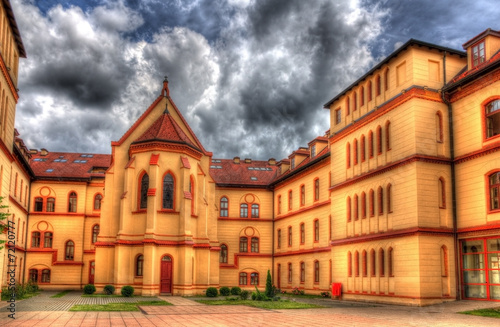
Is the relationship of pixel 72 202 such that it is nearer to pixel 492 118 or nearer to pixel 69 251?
pixel 69 251

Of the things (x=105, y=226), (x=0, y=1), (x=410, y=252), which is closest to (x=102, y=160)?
(x=105, y=226)

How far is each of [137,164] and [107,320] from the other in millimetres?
25086

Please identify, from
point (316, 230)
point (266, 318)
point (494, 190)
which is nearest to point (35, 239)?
point (316, 230)

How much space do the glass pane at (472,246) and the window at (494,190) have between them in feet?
7.41

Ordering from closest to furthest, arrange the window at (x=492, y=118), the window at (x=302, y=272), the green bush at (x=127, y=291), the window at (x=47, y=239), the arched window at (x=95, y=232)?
the window at (x=492, y=118) < the green bush at (x=127, y=291) < the window at (x=302, y=272) < the window at (x=47, y=239) < the arched window at (x=95, y=232)

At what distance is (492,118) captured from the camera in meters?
28.9

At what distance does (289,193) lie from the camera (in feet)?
179

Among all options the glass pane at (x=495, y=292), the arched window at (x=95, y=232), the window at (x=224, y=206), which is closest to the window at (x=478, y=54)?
the glass pane at (x=495, y=292)

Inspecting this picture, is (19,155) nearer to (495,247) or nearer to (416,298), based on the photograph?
(416,298)

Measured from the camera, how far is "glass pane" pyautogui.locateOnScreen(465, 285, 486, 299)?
28522mm

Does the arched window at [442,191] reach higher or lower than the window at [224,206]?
lower

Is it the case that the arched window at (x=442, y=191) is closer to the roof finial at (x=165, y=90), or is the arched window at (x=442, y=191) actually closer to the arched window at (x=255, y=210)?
the roof finial at (x=165, y=90)

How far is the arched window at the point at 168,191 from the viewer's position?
45.1 metres

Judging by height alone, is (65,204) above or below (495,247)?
above
